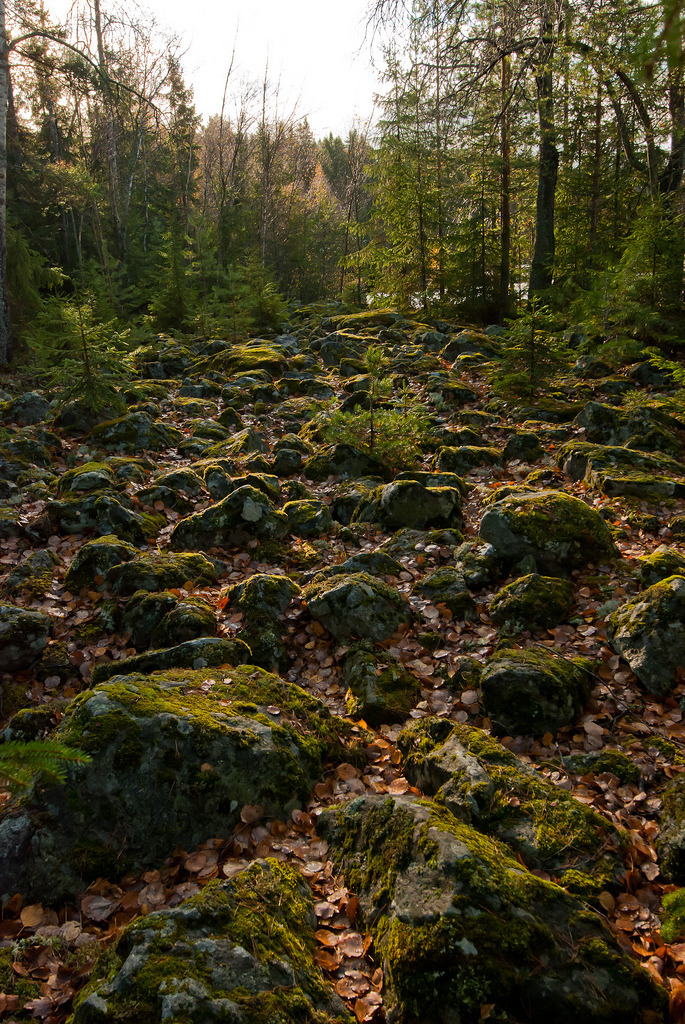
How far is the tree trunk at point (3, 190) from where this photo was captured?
32.9ft

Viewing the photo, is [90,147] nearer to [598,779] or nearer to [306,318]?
[306,318]

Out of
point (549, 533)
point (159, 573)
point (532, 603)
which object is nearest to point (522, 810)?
point (532, 603)

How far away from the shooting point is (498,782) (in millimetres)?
2943

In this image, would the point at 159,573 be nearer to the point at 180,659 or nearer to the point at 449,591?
the point at 180,659

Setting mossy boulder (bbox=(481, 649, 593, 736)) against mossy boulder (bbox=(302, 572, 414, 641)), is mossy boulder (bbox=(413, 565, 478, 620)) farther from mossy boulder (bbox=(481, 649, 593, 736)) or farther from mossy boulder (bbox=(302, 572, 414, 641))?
mossy boulder (bbox=(481, 649, 593, 736))

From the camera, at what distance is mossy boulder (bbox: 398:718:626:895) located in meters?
2.68

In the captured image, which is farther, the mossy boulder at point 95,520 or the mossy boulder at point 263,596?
the mossy boulder at point 95,520

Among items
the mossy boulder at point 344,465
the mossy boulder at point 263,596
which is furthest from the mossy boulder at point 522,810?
the mossy boulder at point 344,465

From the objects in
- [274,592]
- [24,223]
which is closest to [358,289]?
[24,223]

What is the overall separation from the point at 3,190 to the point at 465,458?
9.62 metres

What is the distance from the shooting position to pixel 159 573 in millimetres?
5168

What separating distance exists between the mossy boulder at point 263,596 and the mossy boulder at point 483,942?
8.17 feet

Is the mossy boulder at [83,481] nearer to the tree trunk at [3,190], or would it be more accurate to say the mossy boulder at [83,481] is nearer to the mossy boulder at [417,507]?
the mossy boulder at [417,507]

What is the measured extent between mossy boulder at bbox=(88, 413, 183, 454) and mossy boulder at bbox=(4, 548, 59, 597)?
3.13m
